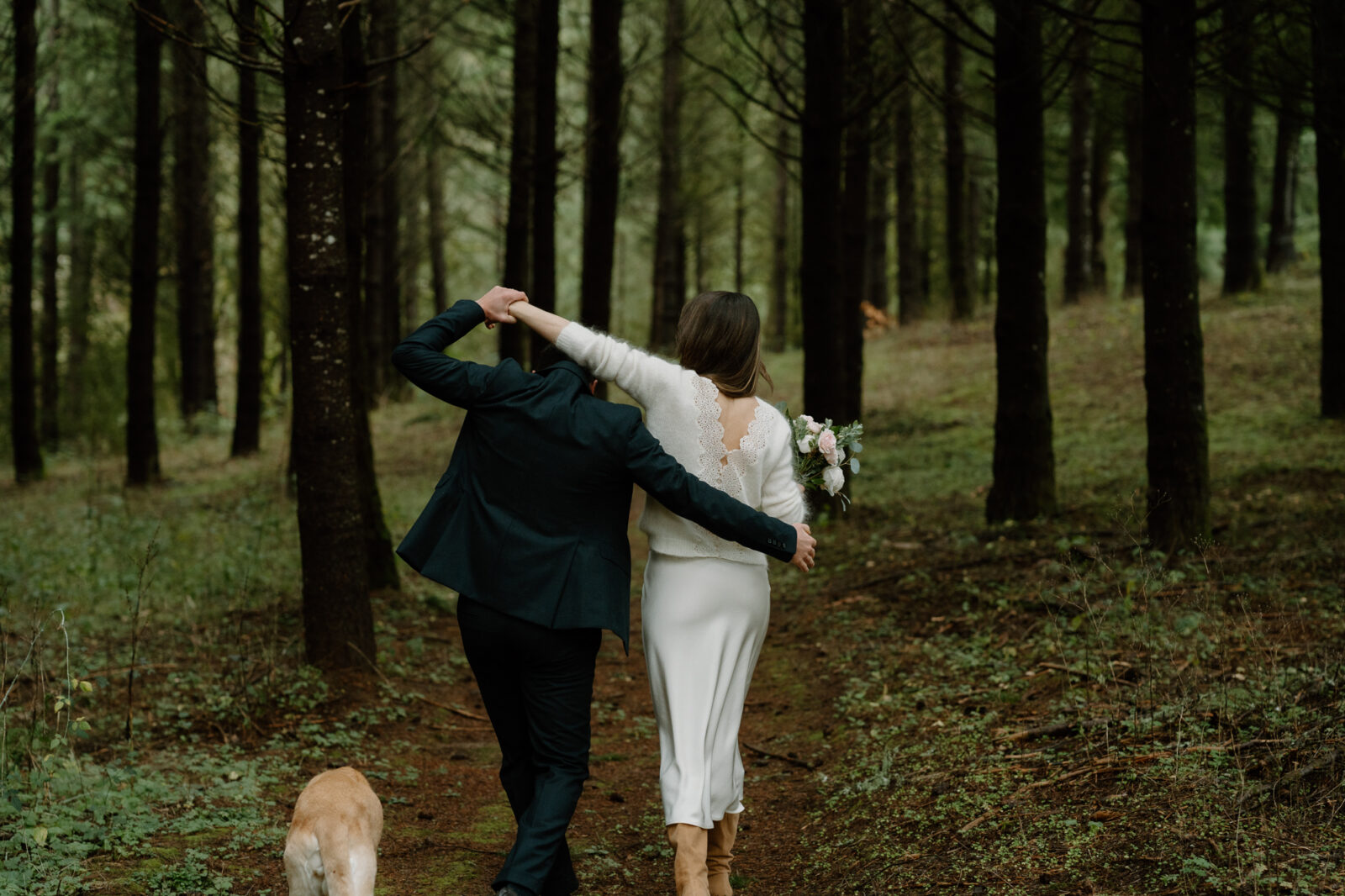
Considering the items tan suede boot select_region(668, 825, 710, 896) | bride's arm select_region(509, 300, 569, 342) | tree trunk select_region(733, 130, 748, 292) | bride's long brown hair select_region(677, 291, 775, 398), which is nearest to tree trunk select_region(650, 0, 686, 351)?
tree trunk select_region(733, 130, 748, 292)

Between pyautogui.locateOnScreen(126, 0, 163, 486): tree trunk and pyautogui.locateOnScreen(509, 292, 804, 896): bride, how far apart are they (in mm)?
13889

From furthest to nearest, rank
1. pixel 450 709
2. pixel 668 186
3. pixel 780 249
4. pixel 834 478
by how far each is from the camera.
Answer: pixel 780 249 < pixel 668 186 < pixel 450 709 < pixel 834 478

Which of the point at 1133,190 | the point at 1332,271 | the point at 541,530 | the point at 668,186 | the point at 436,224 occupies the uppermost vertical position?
the point at 668,186

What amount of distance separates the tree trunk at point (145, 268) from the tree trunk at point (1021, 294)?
38.3 feet

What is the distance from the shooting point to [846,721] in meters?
6.02

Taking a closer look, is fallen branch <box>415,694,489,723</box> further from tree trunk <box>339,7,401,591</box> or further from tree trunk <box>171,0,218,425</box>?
tree trunk <box>171,0,218,425</box>

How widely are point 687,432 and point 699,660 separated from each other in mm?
822

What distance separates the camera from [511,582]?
3.62 m

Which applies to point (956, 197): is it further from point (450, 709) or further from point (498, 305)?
point (498, 305)

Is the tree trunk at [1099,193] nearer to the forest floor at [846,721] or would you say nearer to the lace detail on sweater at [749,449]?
the forest floor at [846,721]

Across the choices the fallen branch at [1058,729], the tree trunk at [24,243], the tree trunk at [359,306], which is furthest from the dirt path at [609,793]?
the tree trunk at [24,243]

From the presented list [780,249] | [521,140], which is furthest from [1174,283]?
[780,249]

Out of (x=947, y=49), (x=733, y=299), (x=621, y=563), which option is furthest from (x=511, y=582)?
(x=947, y=49)

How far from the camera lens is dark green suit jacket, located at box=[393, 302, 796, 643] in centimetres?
359
